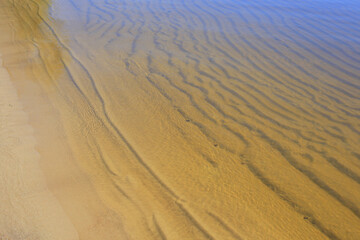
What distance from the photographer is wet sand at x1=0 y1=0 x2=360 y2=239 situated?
2414 millimetres

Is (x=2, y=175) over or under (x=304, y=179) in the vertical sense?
under

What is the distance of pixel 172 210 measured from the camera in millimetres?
2471

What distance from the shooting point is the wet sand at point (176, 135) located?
241cm

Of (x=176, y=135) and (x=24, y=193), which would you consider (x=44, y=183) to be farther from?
(x=176, y=135)

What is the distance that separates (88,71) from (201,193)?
2.96m

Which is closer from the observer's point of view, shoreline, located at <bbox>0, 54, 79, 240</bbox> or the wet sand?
shoreline, located at <bbox>0, 54, 79, 240</bbox>

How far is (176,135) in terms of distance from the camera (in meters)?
3.43

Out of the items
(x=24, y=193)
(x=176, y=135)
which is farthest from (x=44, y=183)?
(x=176, y=135)

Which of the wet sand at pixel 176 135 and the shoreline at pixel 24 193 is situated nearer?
Answer: the shoreline at pixel 24 193

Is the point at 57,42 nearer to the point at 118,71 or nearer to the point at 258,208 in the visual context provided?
the point at 118,71

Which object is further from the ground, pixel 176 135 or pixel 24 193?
pixel 176 135

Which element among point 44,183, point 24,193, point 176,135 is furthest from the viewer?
point 176,135

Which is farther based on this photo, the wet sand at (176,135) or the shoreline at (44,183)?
the wet sand at (176,135)

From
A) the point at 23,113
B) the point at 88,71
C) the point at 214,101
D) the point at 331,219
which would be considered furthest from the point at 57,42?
the point at 331,219
